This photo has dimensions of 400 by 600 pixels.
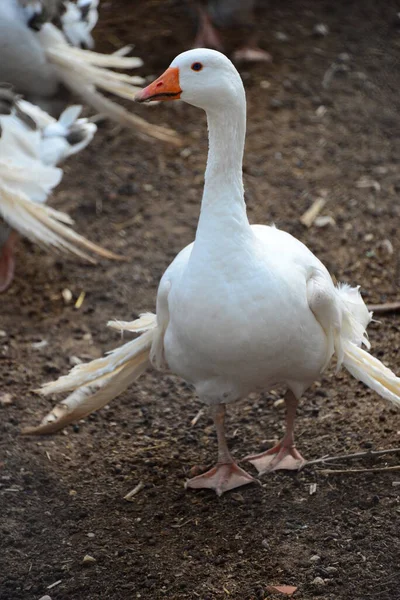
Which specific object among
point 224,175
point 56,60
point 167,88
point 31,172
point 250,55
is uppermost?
point 167,88

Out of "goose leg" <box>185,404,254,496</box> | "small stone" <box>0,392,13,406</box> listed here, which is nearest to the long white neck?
"goose leg" <box>185,404,254,496</box>

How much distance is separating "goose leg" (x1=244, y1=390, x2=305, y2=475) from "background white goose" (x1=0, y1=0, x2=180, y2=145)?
9.01 feet

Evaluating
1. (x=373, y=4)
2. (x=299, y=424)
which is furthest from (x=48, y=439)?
(x=373, y=4)

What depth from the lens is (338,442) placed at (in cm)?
404

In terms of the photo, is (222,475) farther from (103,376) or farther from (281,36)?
(281,36)

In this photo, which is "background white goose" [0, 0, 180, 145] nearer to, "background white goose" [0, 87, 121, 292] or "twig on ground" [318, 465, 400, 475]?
"background white goose" [0, 87, 121, 292]

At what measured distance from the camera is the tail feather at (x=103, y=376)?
3.94 m

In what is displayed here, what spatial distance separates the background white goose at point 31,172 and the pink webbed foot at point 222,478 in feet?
5.48

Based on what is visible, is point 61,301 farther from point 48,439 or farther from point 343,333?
point 343,333

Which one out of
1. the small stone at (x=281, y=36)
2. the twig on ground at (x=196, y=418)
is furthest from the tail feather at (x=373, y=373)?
the small stone at (x=281, y=36)

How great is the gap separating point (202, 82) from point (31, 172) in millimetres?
2150

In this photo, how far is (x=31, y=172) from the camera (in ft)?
17.2

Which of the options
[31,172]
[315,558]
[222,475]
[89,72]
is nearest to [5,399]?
[222,475]

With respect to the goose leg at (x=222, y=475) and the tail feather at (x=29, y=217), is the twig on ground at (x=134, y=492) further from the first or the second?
the tail feather at (x=29, y=217)
